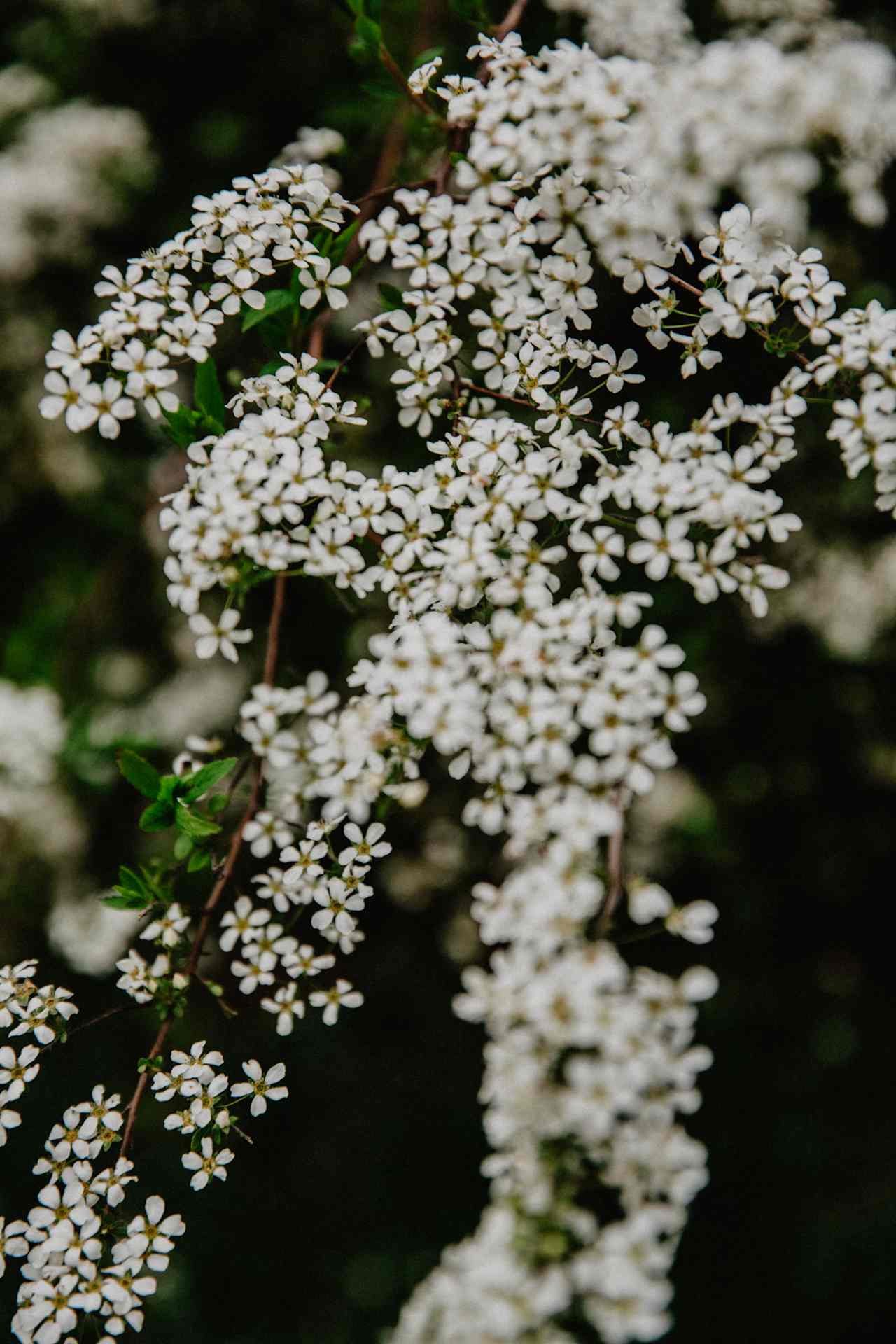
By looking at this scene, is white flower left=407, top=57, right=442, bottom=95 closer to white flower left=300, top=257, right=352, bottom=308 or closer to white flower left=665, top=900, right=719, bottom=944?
white flower left=300, top=257, right=352, bottom=308

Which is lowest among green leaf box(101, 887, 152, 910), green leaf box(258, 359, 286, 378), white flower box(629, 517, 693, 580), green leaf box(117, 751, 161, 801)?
green leaf box(101, 887, 152, 910)

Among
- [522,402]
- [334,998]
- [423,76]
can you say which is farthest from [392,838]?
[423,76]

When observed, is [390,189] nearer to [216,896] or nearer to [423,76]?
[423,76]

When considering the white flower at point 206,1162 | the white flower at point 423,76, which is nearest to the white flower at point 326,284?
the white flower at point 423,76

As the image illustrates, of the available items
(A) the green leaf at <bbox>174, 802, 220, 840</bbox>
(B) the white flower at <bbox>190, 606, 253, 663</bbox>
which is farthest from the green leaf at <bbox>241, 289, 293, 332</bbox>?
(A) the green leaf at <bbox>174, 802, 220, 840</bbox>

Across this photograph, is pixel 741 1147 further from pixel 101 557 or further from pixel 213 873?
pixel 101 557

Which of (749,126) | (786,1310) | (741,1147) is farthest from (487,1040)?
(749,126)
